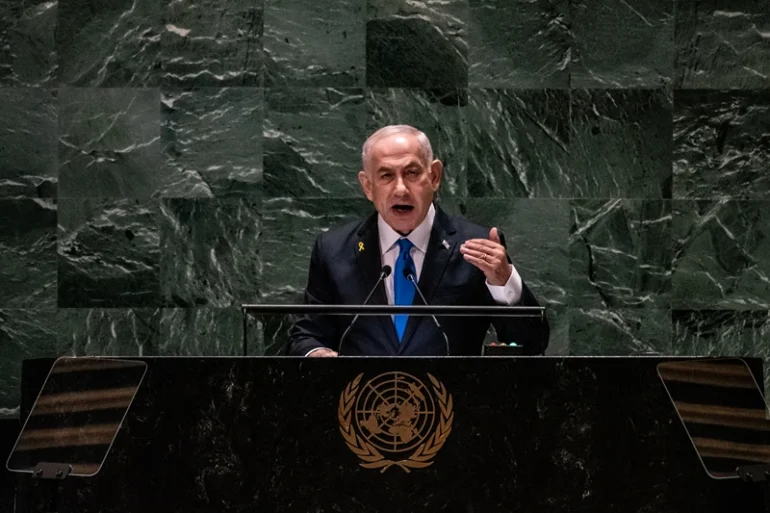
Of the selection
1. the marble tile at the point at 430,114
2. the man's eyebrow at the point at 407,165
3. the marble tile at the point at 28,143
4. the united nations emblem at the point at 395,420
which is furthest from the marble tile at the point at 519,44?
the united nations emblem at the point at 395,420

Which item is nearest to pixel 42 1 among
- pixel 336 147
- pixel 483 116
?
pixel 336 147

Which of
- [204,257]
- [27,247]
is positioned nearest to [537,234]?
[204,257]

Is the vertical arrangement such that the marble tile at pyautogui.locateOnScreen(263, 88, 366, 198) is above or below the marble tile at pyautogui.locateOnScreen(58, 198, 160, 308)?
above

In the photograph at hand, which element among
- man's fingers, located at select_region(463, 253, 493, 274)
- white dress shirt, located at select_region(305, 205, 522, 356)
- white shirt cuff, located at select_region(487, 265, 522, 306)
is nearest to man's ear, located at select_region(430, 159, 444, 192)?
white dress shirt, located at select_region(305, 205, 522, 356)

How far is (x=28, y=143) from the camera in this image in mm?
5602

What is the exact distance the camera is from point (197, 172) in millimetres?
5609

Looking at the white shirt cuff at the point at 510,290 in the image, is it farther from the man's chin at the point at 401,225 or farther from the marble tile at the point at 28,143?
the marble tile at the point at 28,143

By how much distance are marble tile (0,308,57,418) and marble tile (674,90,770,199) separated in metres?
3.20

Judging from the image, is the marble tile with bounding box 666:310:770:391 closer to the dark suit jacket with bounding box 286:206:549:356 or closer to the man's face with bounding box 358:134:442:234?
the dark suit jacket with bounding box 286:206:549:356

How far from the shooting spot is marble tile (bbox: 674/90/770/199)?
5.64 m

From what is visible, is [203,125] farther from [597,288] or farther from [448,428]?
[448,428]

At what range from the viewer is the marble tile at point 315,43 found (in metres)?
5.61

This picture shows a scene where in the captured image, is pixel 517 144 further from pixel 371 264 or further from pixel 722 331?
pixel 371 264

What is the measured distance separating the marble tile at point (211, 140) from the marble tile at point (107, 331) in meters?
0.63
